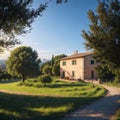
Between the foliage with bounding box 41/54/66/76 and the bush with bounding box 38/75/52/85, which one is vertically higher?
the foliage with bounding box 41/54/66/76

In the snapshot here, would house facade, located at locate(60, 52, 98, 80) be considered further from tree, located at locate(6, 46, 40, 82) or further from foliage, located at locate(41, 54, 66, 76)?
tree, located at locate(6, 46, 40, 82)

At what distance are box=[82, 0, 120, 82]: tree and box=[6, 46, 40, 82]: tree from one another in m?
35.0

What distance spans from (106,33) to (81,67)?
36956mm

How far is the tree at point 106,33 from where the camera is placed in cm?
1873

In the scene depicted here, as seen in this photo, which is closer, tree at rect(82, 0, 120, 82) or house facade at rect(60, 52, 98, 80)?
tree at rect(82, 0, 120, 82)

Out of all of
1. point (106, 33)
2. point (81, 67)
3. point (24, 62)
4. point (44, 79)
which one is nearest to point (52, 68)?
point (81, 67)

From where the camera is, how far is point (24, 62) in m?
54.4

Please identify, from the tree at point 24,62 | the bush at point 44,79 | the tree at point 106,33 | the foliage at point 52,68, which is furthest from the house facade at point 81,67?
the tree at point 106,33

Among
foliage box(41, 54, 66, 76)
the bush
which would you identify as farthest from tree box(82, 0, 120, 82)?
foliage box(41, 54, 66, 76)

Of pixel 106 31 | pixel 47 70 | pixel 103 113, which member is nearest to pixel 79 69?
pixel 47 70

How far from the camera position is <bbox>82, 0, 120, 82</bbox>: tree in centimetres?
1873

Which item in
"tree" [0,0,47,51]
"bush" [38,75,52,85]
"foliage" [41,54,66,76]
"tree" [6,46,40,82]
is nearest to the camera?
"tree" [0,0,47,51]

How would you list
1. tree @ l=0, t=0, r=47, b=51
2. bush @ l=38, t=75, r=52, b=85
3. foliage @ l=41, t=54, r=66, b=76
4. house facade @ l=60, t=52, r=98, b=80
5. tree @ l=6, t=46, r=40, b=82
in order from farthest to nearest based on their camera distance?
1. foliage @ l=41, t=54, r=66, b=76
2. house facade @ l=60, t=52, r=98, b=80
3. tree @ l=6, t=46, r=40, b=82
4. bush @ l=38, t=75, r=52, b=85
5. tree @ l=0, t=0, r=47, b=51

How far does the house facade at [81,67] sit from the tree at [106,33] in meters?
31.8
